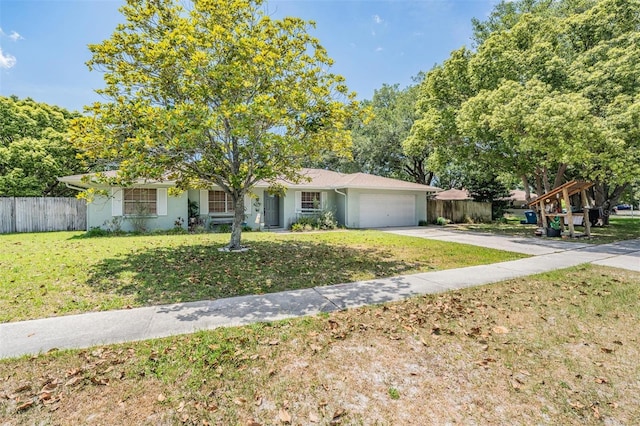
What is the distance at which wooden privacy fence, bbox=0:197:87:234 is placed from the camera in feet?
48.5

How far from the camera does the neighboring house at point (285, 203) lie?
48.3 feet

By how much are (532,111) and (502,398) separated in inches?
503

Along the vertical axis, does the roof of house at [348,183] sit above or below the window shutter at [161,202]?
above

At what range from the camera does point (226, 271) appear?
695cm

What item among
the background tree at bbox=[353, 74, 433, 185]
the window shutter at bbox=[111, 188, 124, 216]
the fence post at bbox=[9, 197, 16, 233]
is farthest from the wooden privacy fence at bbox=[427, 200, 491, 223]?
the fence post at bbox=[9, 197, 16, 233]

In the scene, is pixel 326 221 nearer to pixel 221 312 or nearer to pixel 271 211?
→ pixel 271 211

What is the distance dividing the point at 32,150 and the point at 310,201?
17.3m

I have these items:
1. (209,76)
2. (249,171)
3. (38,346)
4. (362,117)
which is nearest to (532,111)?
(362,117)

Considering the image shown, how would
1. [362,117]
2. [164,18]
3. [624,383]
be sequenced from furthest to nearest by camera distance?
1. [362,117]
2. [164,18]
3. [624,383]

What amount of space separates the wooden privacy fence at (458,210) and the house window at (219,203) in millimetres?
13764

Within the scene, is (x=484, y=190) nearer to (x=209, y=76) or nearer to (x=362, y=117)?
(x=362, y=117)

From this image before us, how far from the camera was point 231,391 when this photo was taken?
2.72 metres

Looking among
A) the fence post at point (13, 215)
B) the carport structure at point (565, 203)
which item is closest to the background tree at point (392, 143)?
the carport structure at point (565, 203)

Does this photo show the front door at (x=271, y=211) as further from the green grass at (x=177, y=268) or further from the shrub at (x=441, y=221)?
the shrub at (x=441, y=221)
